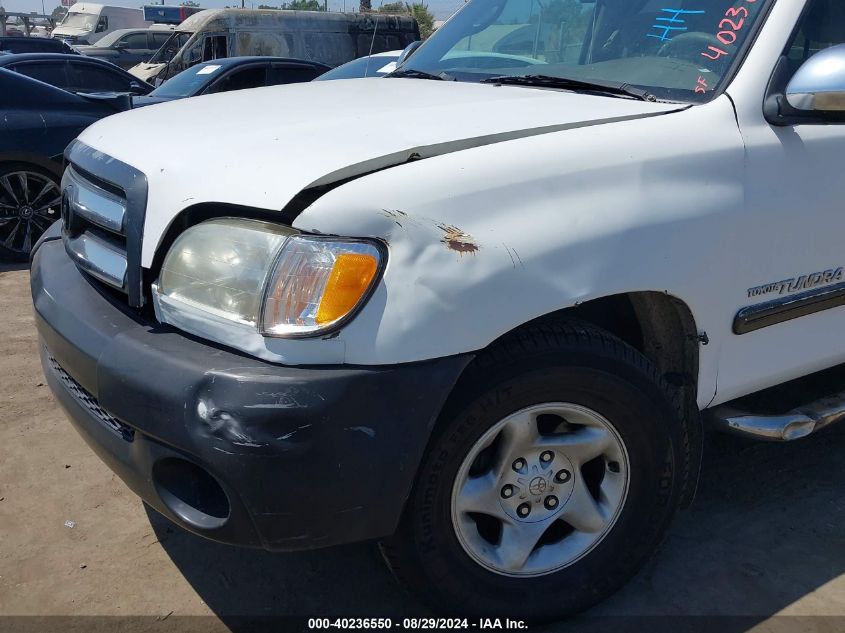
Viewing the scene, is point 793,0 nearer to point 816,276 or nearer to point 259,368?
point 816,276

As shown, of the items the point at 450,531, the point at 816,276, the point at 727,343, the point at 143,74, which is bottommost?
the point at 143,74

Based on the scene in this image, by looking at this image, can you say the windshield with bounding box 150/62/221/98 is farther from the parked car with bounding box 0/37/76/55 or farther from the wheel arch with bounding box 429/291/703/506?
the parked car with bounding box 0/37/76/55

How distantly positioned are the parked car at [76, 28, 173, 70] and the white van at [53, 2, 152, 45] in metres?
10.2

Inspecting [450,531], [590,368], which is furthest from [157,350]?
[590,368]

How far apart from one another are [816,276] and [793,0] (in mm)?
828

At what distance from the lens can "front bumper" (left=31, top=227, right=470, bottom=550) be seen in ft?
6.11

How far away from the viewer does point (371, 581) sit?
263cm

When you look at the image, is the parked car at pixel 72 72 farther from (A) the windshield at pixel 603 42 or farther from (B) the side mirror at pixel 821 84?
(B) the side mirror at pixel 821 84

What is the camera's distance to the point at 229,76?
33.5 ft

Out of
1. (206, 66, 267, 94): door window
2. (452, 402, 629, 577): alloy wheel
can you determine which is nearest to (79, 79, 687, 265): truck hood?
(452, 402, 629, 577): alloy wheel

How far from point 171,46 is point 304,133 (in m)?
18.5

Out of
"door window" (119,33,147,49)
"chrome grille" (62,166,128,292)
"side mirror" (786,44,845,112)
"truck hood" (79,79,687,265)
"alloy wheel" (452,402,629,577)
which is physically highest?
"side mirror" (786,44,845,112)

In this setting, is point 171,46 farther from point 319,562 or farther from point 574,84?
point 319,562

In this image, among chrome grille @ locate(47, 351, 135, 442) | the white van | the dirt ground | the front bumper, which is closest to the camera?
the front bumper
